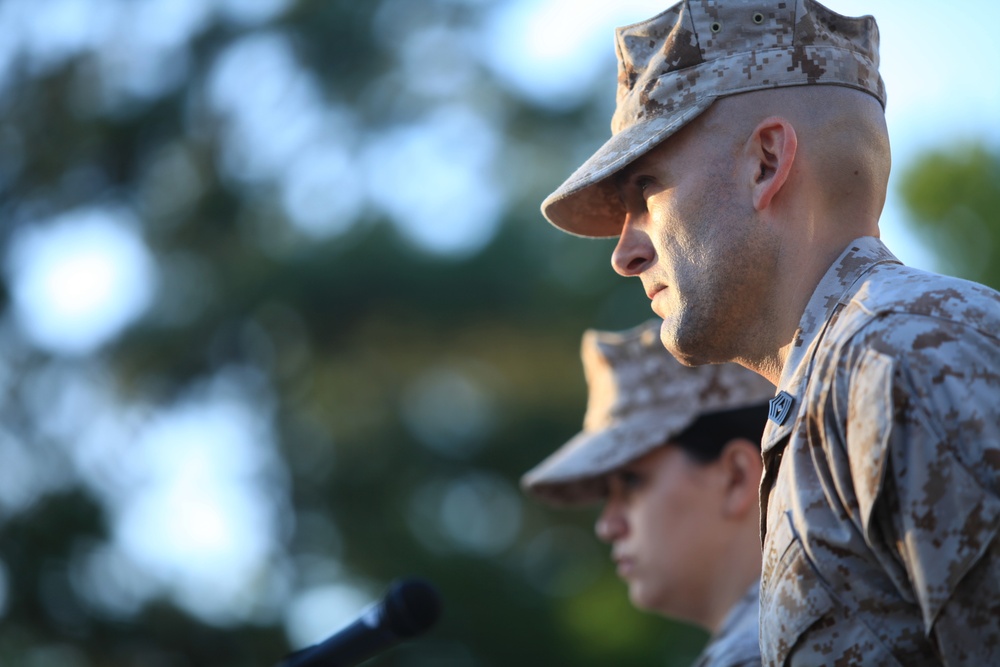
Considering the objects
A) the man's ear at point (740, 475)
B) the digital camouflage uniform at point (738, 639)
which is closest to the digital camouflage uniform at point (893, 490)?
the digital camouflage uniform at point (738, 639)

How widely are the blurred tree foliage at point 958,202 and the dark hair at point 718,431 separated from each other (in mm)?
13778

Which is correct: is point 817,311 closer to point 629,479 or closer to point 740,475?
point 740,475

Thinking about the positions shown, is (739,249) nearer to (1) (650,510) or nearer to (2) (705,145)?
(2) (705,145)

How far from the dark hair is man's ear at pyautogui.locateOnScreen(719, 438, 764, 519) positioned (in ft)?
0.09

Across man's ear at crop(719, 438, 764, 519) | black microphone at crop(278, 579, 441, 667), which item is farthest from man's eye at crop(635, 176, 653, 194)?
man's ear at crop(719, 438, 764, 519)

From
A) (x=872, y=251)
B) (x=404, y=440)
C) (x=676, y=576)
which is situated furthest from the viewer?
(x=404, y=440)

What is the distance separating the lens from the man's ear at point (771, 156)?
7.59 feet

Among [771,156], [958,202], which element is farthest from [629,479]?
[958,202]

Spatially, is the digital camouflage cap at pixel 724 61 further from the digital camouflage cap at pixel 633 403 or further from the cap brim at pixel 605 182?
the digital camouflage cap at pixel 633 403

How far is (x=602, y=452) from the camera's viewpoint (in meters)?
4.17

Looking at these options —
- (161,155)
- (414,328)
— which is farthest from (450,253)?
(161,155)

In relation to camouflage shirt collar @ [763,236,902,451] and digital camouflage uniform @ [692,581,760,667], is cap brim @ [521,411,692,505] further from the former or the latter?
camouflage shirt collar @ [763,236,902,451]

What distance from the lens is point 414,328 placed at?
1349 cm

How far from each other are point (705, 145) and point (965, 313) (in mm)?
602
